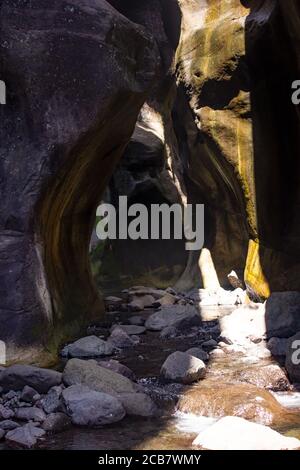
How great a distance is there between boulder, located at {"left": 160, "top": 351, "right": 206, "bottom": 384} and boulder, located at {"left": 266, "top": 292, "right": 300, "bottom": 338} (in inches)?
83.7

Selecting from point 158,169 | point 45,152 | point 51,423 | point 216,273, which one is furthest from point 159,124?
point 51,423

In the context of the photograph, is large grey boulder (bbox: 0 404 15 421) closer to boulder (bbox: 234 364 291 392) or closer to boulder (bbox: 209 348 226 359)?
boulder (bbox: 234 364 291 392)

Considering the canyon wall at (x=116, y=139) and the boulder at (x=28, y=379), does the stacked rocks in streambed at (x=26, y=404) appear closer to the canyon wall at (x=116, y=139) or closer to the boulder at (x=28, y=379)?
the boulder at (x=28, y=379)

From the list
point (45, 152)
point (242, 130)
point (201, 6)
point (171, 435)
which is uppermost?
point (201, 6)

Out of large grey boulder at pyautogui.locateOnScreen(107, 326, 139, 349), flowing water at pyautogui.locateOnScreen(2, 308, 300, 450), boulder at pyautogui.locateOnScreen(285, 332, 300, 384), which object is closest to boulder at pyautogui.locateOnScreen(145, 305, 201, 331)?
large grey boulder at pyautogui.locateOnScreen(107, 326, 139, 349)

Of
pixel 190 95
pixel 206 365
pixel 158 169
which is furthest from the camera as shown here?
pixel 158 169

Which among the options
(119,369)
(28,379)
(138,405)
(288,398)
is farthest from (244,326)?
(28,379)

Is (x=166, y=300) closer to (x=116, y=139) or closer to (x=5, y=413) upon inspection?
(x=116, y=139)

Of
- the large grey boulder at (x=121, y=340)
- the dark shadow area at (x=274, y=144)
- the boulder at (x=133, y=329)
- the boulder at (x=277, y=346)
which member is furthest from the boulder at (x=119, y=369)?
the dark shadow area at (x=274, y=144)

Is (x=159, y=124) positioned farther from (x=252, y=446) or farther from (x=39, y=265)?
(x=252, y=446)

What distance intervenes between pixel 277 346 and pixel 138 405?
3.03 m

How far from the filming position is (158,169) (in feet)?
61.2

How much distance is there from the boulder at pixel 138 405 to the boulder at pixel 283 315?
11.1 ft

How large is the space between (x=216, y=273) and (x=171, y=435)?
1068 cm
